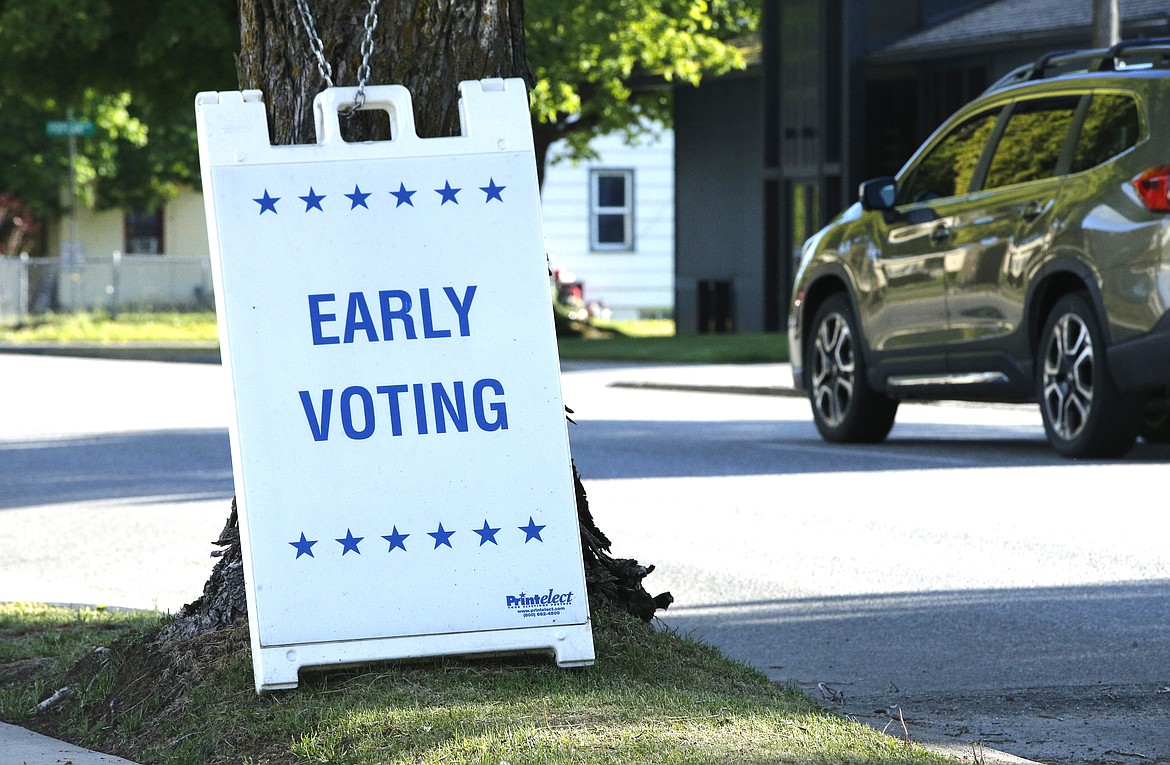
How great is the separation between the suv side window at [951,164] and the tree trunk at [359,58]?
273 inches

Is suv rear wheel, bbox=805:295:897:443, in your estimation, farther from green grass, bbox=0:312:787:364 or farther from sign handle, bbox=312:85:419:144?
green grass, bbox=0:312:787:364

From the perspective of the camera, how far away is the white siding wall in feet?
149

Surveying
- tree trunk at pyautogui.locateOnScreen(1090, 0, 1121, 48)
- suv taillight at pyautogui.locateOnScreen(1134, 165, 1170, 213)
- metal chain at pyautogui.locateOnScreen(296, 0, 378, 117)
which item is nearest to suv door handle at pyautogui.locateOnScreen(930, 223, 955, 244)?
suv taillight at pyautogui.locateOnScreen(1134, 165, 1170, 213)

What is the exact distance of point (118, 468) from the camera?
11773 mm

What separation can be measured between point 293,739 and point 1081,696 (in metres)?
2.36

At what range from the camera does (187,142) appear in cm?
4400

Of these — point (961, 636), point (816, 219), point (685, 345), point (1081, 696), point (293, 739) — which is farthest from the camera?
point (816, 219)

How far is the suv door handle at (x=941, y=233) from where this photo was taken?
11.1 metres

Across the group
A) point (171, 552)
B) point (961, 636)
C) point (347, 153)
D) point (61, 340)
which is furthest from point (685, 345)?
point (347, 153)

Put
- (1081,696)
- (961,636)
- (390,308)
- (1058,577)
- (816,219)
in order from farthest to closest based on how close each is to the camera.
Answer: (816,219), (1058,577), (961,636), (1081,696), (390,308)

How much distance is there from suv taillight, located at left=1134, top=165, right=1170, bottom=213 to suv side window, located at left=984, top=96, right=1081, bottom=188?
87cm

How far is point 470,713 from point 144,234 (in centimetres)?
4710

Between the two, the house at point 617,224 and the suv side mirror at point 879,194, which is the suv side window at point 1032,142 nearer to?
the suv side mirror at point 879,194

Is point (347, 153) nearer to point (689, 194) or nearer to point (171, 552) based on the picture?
point (171, 552)
